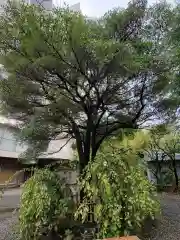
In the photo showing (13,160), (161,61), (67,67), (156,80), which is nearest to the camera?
(67,67)

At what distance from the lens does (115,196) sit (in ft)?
15.5

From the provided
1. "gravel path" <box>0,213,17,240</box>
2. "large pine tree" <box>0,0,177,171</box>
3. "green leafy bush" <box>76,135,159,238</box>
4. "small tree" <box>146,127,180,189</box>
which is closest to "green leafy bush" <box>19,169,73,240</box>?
"green leafy bush" <box>76,135,159,238</box>

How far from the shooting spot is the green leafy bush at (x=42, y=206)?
4.88 m

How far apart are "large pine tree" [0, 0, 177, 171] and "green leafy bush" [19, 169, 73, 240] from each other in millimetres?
1044

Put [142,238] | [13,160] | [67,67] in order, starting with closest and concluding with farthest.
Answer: [142,238], [67,67], [13,160]

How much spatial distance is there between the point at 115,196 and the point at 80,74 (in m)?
2.38

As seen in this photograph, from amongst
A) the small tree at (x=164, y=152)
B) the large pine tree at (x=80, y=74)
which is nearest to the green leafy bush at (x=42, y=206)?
the large pine tree at (x=80, y=74)

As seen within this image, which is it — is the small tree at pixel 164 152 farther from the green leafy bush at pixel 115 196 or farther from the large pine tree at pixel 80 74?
the green leafy bush at pixel 115 196

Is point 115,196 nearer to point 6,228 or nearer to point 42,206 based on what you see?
point 42,206

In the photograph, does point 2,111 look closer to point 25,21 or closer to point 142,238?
point 25,21

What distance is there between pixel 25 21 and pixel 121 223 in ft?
13.0

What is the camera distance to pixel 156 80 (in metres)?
6.62

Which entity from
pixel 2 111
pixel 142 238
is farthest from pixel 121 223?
pixel 2 111

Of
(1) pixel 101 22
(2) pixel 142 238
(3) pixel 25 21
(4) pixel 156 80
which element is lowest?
(2) pixel 142 238
